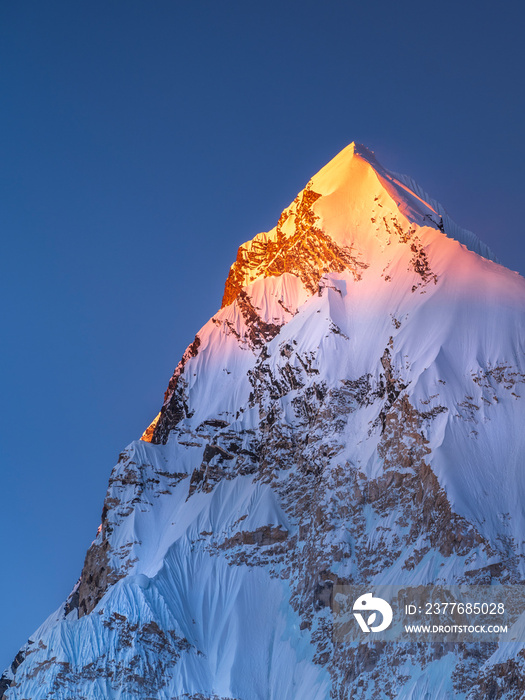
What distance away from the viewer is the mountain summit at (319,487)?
11300 centimetres

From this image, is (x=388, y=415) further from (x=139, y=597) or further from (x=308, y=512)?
(x=139, y=597)

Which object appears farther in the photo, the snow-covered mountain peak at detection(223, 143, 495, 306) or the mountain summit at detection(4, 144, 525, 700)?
the snow-covered mountain peak at detection(223, 143, 495, 306)

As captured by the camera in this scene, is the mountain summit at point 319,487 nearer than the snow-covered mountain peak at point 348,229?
Yes

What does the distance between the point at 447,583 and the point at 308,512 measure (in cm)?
2434

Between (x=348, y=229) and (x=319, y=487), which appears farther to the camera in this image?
(x=348, y=229)

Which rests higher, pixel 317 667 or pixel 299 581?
pixel 299 581

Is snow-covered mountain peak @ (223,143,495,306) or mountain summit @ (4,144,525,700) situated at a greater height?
snow-covered mountain peak @ (223,143,495,306)

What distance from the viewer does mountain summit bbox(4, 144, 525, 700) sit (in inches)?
4449

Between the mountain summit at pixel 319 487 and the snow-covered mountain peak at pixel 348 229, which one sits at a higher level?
the snow-covered mountain peak at pixel 348 229

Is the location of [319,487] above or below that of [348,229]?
below

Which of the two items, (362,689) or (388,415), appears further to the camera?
(388,415)

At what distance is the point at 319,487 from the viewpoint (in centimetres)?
12938

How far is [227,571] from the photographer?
130m

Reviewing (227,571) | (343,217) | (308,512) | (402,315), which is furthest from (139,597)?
(343,217)
